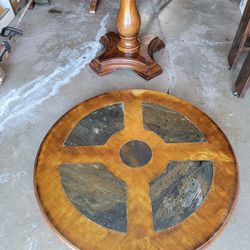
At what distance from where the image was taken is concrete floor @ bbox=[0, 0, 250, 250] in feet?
4.36

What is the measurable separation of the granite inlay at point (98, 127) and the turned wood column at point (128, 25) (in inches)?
22.6

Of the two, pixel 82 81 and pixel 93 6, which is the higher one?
pixel 93 6

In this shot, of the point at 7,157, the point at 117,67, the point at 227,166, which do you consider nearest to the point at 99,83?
the point at 117,67

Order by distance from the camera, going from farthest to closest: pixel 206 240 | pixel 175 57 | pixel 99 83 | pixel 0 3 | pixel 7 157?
1. pixel 0 3
2. pixel 175 57
3. pixel 99 83
4. pixel 7 157
5. pixel 206 240

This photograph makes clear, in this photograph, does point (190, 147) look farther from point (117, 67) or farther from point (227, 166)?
point (117, 67)

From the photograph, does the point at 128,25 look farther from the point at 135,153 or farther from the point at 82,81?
the point at 135,153

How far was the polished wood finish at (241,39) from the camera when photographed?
167 centimetres

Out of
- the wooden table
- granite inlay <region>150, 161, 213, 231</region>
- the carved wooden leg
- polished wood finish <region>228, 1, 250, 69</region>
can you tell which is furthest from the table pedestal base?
granite inlay <region>150, 161, 213, 231</region>

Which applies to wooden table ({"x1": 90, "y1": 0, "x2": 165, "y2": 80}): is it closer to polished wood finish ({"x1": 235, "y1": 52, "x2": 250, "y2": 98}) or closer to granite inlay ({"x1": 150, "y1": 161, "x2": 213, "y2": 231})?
polished wood finish ({"x1": 235, "y1": 52, "x2": 250, "y2": 98})

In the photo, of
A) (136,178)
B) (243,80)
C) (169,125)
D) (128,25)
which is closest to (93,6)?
(128,25)

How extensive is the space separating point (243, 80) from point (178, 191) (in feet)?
2.99

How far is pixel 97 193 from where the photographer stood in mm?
1109

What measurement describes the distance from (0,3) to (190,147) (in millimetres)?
1855

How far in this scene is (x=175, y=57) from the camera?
6.64 feet
